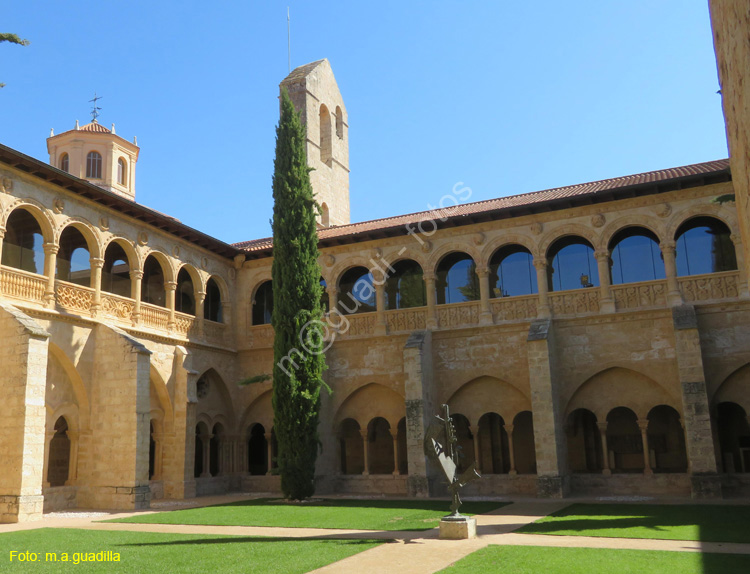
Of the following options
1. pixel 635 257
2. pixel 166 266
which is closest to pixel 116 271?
pixel 166 266

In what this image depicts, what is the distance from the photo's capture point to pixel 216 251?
23.0 metres

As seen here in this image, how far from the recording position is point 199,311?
21.7m

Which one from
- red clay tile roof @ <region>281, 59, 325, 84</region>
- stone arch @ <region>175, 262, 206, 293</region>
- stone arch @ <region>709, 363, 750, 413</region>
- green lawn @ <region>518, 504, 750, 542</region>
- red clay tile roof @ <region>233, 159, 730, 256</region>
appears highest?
red clay tile roof @ <region>281, 59, 325, 84</region>

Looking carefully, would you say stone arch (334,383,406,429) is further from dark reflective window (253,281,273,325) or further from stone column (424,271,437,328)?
dark reflective window (253,281,273,325)

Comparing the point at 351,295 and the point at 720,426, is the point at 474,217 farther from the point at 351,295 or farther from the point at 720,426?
the point at 720,426

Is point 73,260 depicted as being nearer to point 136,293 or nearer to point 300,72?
point 136,293

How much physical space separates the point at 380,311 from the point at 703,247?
30.8ft

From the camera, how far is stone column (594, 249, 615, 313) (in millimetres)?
18703

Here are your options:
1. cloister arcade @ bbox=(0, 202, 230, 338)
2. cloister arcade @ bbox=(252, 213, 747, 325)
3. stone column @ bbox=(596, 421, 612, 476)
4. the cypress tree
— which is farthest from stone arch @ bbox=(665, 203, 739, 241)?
cloister arcade @ bbox=(0, 202, 230, 338)

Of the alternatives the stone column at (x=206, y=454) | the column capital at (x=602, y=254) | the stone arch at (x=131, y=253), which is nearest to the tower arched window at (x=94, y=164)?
the stone arch at (x=131, y=253)

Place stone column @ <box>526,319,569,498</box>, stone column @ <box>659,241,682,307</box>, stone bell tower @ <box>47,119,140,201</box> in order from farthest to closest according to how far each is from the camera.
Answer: stone bell tower @ <box>47,119,140,201</box> → stone column @ <box>659,241,682,307</box> → stone column @ <box>526,319,569,498</box>

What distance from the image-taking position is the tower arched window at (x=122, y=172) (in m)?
33.4

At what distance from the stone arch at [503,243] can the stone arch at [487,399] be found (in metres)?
3.57

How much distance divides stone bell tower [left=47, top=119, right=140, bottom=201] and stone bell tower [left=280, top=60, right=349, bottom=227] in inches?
395
